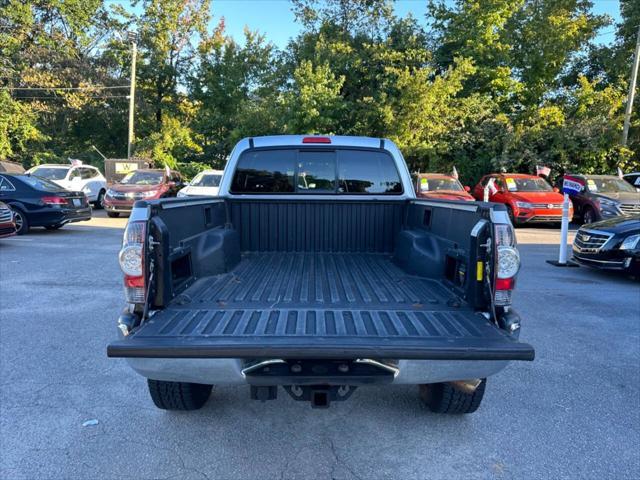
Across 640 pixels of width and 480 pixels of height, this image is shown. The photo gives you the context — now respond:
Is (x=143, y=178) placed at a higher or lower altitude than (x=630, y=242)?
higher

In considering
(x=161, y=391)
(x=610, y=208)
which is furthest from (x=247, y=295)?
(x=610, y=208)

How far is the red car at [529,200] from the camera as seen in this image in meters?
14.6

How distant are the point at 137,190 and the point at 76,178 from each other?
3.79 metres

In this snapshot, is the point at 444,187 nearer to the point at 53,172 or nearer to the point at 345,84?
the point at 345,84

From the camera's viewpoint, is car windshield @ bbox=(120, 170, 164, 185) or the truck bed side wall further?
car windshield @ bbox=(120, 170, 164, 185)

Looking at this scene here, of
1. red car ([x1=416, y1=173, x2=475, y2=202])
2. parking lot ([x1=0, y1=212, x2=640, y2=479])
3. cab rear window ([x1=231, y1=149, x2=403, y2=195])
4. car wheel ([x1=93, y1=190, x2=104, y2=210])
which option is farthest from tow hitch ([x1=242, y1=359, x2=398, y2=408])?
car wheel ([x1=93, y1=190, x2=104, y2=210])

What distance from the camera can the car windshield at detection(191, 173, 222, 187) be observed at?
15168 mm

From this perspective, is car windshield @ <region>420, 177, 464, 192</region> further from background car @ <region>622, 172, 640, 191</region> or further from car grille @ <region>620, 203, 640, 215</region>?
background car @ <region>622, 172, 640, 191</region>

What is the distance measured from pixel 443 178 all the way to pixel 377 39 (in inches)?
510

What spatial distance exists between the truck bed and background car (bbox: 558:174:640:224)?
12.7 m

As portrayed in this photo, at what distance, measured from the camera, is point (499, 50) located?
74.3ft

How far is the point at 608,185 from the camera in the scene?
15.1m

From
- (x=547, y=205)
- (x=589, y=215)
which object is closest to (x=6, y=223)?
(x=547, y=205)

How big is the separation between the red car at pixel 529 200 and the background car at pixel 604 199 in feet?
1.95
